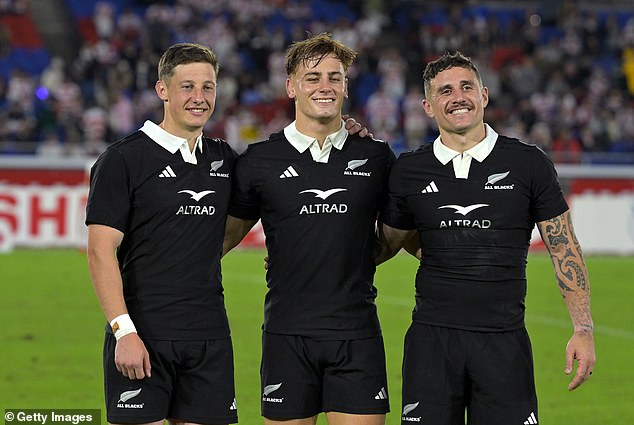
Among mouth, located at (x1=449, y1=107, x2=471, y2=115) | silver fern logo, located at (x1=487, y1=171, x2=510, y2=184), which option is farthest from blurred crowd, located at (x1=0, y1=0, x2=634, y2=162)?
silver fern logo, located at (x1=487, y1=171, x2=510, y2=184)

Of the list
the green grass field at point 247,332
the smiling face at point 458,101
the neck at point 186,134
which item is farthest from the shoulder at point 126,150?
the green grass field at point 247,332

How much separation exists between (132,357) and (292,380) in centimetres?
84

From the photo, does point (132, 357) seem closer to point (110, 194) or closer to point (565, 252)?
point (110, 194)

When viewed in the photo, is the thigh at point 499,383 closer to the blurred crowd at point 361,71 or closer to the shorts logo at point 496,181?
the shorts logo at point 496,181

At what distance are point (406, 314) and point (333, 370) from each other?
788 centimetres

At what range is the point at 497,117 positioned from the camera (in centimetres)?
2414

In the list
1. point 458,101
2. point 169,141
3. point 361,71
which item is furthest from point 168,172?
point 361,71

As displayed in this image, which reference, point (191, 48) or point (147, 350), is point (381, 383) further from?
point (191, 48)

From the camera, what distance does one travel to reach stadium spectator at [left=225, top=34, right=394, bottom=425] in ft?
18.1

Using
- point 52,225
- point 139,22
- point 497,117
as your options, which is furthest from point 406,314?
point 139,22

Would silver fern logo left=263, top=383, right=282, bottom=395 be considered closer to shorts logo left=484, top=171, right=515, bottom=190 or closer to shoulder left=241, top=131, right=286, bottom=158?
shoulder left=241, top=131, right=286, bottom=158

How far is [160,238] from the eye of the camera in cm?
535

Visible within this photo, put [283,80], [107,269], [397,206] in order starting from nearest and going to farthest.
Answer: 1. [107,269]
2. [397,206]
3. [283,80]

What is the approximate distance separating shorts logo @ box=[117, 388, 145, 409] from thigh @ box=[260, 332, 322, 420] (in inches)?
26.2
